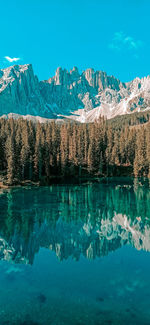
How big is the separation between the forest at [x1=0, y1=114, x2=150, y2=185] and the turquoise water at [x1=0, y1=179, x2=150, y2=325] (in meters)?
40.2

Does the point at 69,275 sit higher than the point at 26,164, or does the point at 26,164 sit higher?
the point at 26,164

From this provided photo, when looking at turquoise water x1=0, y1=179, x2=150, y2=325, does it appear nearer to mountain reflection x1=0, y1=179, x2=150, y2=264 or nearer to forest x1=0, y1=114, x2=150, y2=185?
mountain reflection x1=0, y1=179, x2=150, y2=264

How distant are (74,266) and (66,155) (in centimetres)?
7832

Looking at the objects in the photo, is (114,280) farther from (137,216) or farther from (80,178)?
(80,178)

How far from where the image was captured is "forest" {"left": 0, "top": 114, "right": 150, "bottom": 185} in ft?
278

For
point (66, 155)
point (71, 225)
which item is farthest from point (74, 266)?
point (66, 155)

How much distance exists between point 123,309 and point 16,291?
7.38m

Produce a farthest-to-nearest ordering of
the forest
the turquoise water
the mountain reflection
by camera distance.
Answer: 1. the forest
2. the mountain reflection
3. the turquoise water

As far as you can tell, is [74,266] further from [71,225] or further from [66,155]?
[66,155]

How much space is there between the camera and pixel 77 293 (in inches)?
687

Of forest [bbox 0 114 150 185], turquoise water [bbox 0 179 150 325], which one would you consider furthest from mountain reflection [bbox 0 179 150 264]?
forest [bbox 0 114 150 185]

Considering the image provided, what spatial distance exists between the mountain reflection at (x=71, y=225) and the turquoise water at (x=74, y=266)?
106 millimetres

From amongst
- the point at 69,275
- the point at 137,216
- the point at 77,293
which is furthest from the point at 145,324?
the point at 137,216

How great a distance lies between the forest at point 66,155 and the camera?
84.7 m
